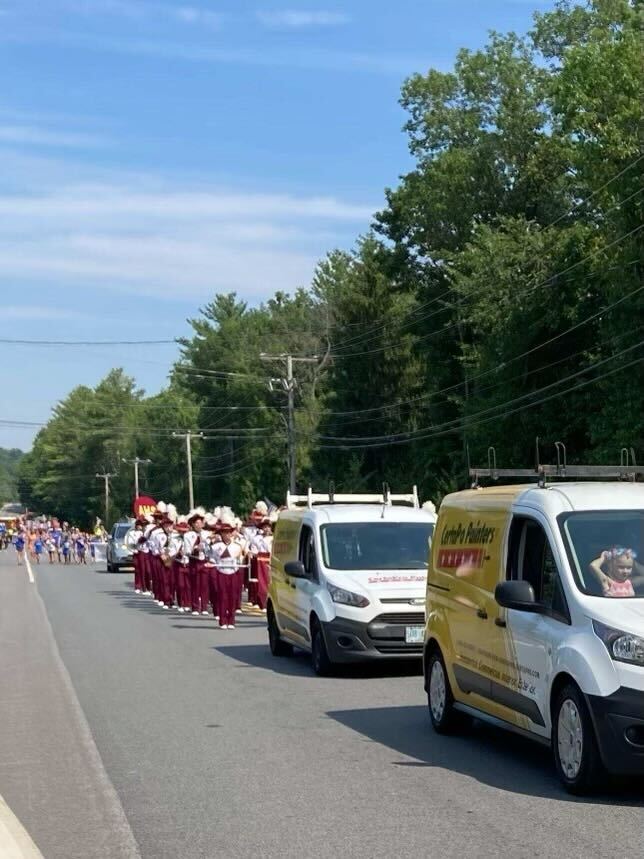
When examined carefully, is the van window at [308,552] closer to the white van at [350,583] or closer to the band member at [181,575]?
the white van at [350,583]

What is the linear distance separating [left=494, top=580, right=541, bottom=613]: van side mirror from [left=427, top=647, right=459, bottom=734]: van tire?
2.18 m

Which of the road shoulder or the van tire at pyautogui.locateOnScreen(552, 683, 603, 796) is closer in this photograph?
the road shoulder

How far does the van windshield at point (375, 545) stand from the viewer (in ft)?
56.1

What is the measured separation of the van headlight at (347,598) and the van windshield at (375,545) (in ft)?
2.02

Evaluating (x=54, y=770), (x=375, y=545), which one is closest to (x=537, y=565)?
(x=54, y=770)

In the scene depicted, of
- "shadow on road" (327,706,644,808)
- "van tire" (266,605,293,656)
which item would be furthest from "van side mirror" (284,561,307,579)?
"shadow on road" (327,706,644,808)

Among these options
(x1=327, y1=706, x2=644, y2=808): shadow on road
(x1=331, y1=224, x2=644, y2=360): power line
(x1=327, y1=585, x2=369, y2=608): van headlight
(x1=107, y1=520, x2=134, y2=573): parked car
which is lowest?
(x1=327, y1=706, x2=644, y2=808): shadow on road

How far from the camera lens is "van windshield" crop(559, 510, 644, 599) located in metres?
9.17

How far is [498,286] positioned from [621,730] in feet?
161

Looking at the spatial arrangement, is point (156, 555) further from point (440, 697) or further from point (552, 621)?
point (552, 621)

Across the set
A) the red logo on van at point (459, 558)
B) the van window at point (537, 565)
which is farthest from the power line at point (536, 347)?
the van window at point (537, 565)

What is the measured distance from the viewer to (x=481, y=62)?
65.9 metres

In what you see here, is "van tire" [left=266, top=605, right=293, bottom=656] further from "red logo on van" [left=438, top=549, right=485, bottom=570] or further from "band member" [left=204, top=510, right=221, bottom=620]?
"red logo on van" [left=438, top=549, right=485, bottom=570]

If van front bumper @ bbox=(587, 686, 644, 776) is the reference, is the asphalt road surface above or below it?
below
